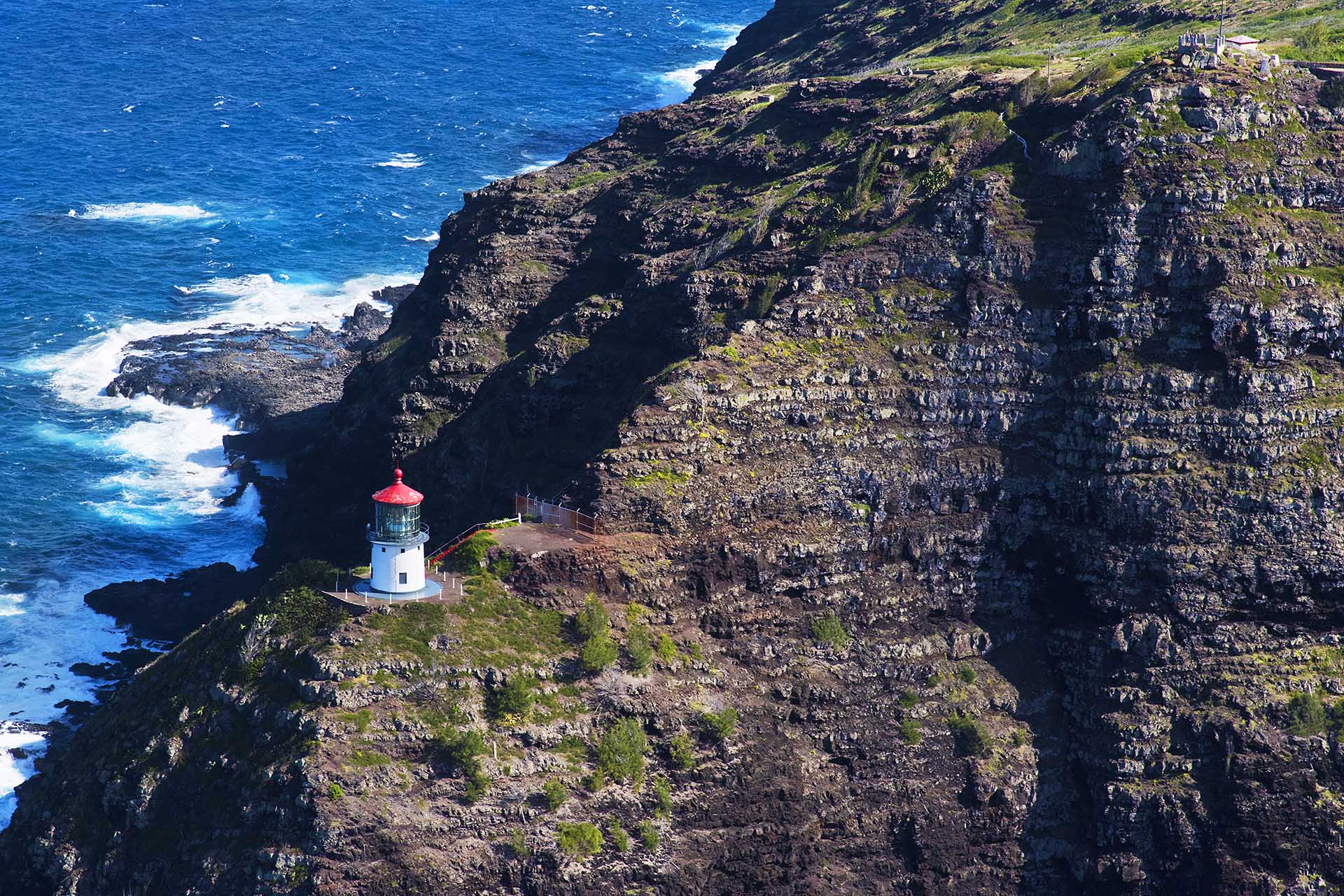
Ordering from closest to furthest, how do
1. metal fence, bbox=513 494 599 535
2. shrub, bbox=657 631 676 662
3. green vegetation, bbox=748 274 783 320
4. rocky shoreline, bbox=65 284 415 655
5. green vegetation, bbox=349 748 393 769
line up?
green vegetation, bbox=349 748 393 769 < shrub, bbox=657 631 676 662 < metal fence, bbox=513 494 599 535 < green vegetation, bbox=748 274 783 320 < rocky shoreline, bbox=65 284 415 655

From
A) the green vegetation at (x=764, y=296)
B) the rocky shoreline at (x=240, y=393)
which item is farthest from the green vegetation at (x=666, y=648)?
the rocky shoreline at (x=240, y=393)

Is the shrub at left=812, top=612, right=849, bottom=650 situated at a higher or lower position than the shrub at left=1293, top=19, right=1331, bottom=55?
lower

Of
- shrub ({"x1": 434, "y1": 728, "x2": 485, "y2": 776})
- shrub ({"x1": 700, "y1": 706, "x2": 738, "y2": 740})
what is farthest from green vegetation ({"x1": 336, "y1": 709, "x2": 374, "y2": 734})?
shrub ({"x1": 700, "y1": 706, "x2": 738, "y2": 740})

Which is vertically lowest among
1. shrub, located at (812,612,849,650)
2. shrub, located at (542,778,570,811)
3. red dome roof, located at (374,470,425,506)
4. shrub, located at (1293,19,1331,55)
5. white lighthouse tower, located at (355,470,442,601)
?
shrub, located at (542,778,570,811)

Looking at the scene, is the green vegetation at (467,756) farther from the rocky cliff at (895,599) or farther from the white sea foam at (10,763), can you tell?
the white sea foam at (10,763)

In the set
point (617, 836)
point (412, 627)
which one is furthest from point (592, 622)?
point (617, 836)

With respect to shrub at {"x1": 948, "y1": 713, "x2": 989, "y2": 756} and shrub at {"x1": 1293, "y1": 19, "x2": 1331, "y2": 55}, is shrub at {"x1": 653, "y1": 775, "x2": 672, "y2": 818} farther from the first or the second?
shrub at {"x1": 1293, "y1": 19, "x2": 1331, "y2": 55}

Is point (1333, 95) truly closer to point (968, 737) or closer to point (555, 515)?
point (968, 737)
